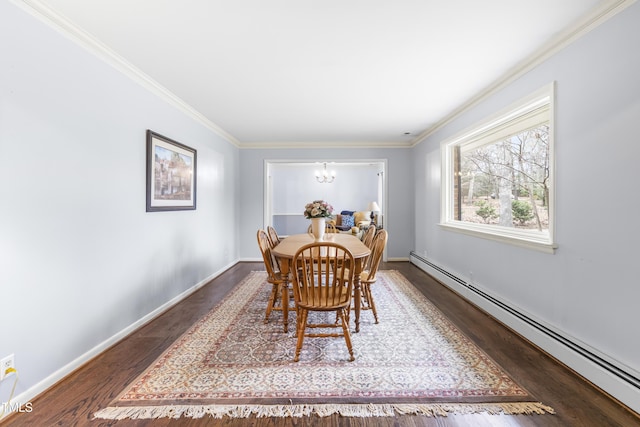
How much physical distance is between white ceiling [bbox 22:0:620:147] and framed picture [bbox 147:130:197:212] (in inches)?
23.8

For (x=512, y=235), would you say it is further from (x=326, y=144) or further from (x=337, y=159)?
(x=326, y=144)

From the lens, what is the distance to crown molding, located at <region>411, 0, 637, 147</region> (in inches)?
63.1

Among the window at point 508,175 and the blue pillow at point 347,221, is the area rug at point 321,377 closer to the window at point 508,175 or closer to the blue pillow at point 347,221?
the window at point 508,175

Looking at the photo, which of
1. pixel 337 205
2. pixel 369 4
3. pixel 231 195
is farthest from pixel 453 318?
pixel 337 205

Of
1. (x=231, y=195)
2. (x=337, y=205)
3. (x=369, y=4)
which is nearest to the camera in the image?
(x=369, y=4)

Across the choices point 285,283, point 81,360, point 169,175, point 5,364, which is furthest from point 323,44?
point 81,360

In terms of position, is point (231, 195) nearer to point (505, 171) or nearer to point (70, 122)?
point (70, 122)

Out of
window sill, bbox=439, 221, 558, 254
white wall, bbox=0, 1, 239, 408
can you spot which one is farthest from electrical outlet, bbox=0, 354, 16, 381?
window sill, bbox=439, 221, 558, 254

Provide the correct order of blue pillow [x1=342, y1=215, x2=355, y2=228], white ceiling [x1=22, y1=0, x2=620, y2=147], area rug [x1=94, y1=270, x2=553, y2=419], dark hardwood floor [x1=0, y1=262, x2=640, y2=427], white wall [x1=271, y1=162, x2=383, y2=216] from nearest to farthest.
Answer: dark hardwood floor [x1=0, y1=262, x2=640, y2=427] → area rug [x1=94, y1=270, x2=553, y2=419] → white ceiling [x1=22, y1=0, x2=620, y2=147] → blue pillow [x1=342, y1=215, x2=355, y2=228] → white wall [x1=271, y1=162, x2=383, y2=216]

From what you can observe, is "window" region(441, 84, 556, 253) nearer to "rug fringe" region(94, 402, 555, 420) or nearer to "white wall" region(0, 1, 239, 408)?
→ "rug fringe" region(94, 402, 555, 420)

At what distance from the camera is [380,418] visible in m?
1.44

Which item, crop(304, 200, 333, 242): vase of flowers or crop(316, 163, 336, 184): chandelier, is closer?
crop(304, 200, 333, 242): vase of flowers

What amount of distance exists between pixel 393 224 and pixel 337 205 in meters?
4.17

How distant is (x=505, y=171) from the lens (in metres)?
2.84
